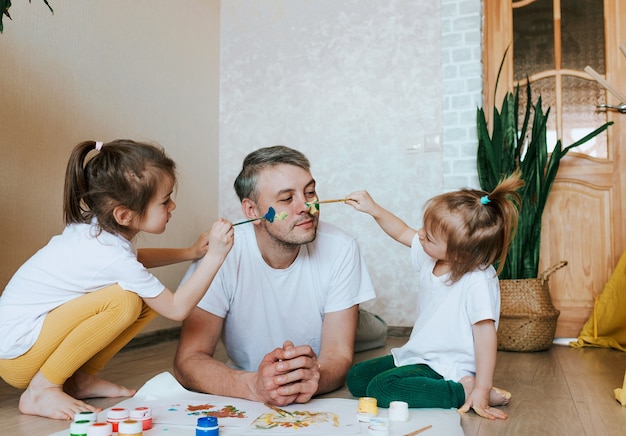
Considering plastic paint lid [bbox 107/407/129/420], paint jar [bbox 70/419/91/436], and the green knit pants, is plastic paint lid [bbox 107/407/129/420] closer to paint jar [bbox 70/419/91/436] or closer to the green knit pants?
paint jar [bbox 70/419/91/436]

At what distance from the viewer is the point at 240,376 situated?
178 cm

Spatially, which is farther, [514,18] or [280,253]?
[514,18]

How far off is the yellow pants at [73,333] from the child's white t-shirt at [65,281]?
0.02 metres

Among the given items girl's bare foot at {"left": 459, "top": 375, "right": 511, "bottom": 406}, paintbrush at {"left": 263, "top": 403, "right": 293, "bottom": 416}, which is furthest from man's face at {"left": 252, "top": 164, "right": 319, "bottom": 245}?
girl's bare foot at {"left": 459, "top": 375, "right": 511, "bottom": 406}

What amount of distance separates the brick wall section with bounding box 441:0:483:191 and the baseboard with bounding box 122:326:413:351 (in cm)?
86

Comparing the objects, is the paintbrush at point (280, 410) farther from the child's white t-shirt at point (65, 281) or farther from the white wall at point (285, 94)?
the white wall at point (285, 94)

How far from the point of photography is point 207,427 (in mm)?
1367

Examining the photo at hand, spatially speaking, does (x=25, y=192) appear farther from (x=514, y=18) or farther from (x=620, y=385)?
(x=514, y=18)

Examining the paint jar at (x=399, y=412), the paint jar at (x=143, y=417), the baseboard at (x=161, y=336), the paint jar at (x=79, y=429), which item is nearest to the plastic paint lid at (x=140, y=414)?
the paint jar at (x=143, y=417)

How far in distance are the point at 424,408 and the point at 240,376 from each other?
1.76 ft

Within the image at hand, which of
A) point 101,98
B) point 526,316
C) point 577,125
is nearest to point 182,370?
point 101,98

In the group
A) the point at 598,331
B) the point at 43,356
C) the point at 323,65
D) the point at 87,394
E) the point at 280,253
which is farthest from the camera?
the point at 323,65

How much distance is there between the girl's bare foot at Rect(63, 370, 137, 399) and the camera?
1873 millimetres

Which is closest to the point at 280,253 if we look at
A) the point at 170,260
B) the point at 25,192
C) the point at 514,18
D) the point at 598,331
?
the point at 170,260
